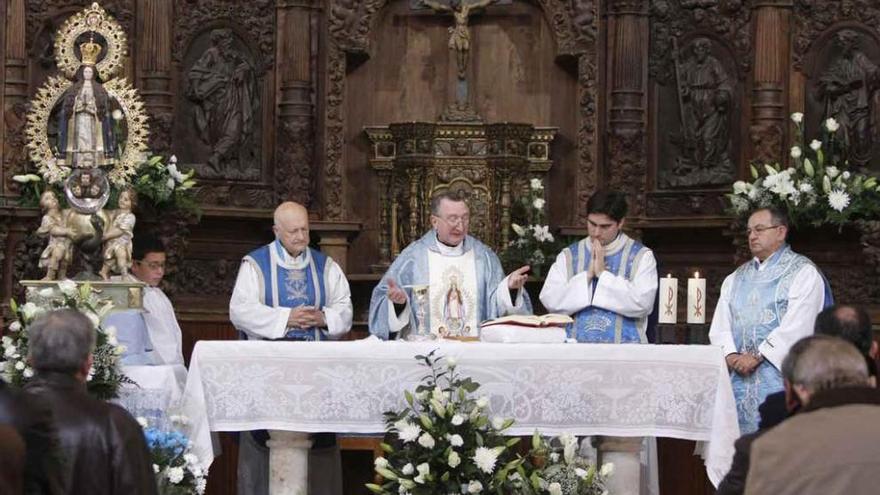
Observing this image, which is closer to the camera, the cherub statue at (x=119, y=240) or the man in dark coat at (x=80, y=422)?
the man in dark coat at (x=80, y=422)

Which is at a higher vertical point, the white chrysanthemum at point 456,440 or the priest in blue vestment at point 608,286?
the priest in blue vestment at point 608,286

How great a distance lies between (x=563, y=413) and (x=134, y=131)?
13.9ft

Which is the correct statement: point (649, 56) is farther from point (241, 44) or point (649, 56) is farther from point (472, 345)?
point (472, 345)

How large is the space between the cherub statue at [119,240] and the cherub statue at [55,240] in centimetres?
27

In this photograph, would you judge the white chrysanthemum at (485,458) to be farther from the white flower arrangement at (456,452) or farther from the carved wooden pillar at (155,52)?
the carved wooden pillar at (155,52)

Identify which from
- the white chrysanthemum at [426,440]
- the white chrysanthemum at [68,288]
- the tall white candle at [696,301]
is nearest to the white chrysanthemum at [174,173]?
the white chrysanthemum at [68,288]

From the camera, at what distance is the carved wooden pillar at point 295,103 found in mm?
12977

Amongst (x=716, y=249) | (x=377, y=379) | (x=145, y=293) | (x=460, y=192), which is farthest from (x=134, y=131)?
(x=716, y=249)

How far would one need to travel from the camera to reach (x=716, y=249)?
42.4 ft

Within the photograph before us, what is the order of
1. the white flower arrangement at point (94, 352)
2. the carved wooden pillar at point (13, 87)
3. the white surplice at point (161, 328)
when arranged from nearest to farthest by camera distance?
the white flower arrangement at point (94, 352) → the white surplice at point (161, 328) → the carved wooden pillar at point (13, 87)

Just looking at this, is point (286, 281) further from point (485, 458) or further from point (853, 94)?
point (853, 94)

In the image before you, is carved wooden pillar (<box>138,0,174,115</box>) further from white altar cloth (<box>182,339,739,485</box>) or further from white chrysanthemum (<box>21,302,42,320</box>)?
white altar cloth (<box>182,339,739,485</box>)

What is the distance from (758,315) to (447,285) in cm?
182

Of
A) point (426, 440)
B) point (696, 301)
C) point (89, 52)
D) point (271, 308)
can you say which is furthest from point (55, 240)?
point (696, 301)
